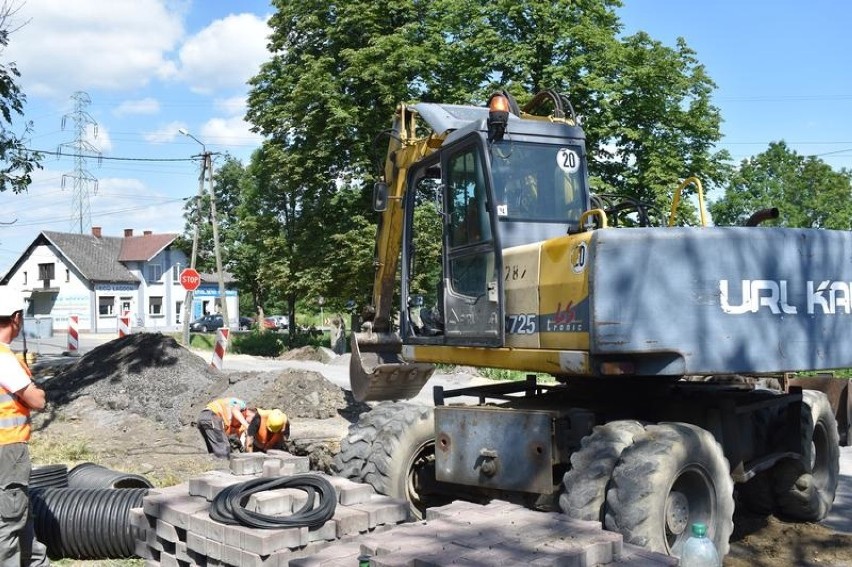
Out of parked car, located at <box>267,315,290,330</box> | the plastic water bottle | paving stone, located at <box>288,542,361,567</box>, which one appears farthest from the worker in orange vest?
parked car, located at <box>267,315,290,330</box>

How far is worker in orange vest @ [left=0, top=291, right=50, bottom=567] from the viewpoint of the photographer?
5598mm

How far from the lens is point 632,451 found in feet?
18.2

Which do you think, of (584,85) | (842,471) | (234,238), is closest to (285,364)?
(584,85)

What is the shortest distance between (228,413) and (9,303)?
575cm

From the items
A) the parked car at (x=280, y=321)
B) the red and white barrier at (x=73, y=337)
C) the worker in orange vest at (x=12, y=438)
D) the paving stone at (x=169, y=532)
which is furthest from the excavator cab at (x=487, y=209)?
the parked car at (x=280, y=321)

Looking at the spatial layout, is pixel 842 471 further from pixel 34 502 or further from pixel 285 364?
pixel 285 364

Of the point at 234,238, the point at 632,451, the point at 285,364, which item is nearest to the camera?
the point at 632,451

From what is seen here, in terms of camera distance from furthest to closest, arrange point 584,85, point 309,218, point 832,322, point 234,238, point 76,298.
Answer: point 76,298 < point 234,238 < point 309,218 < point 584,85 < point 832,322

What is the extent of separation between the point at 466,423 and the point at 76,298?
6485cm

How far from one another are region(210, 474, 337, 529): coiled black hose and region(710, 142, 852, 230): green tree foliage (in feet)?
173

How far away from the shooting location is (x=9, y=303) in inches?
226

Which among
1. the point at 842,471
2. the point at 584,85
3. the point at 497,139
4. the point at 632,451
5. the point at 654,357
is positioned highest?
the point at 584,85

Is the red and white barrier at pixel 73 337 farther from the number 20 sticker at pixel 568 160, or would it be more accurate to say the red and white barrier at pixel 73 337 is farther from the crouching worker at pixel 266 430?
the number 20 sticker at pixel 568 160

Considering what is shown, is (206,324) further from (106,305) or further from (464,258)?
(464,258)
